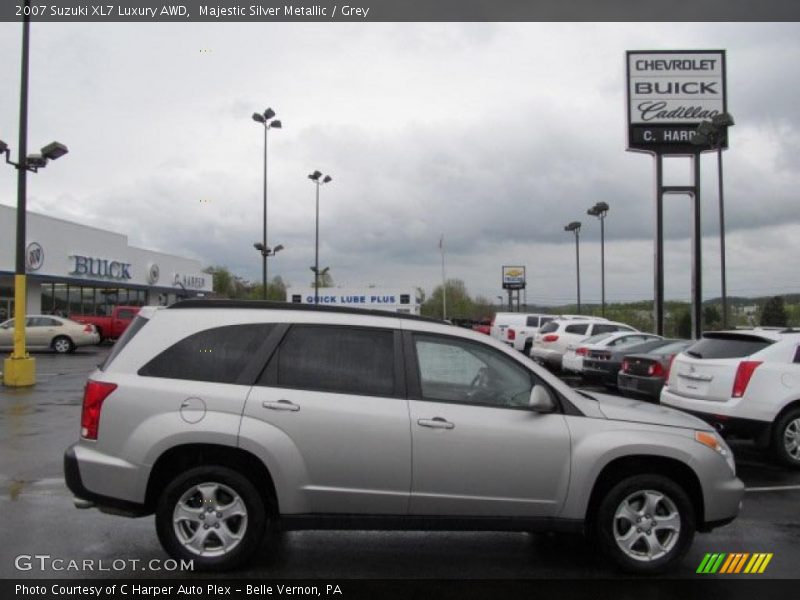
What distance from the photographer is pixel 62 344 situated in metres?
26.3

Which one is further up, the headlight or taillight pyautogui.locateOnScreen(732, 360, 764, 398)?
taillight pyautogui.locateOnScreen(732, 360, 764, 398)

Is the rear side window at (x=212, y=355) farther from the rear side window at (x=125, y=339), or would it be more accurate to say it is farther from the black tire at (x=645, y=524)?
the black tire at (x=645, y=524)

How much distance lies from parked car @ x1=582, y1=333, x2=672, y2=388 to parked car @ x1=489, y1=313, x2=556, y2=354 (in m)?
11.7

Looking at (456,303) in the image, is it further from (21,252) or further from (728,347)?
(728,347)

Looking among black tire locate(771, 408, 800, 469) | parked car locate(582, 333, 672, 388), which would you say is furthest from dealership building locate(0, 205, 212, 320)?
black tire locate(771, 408, 800, 469)

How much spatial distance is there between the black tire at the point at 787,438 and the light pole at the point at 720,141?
15.3 m

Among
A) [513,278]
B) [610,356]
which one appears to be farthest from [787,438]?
[513,278]

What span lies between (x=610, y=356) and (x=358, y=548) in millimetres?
10413

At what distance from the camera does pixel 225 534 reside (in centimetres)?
448

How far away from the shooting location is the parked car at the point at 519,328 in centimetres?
2767

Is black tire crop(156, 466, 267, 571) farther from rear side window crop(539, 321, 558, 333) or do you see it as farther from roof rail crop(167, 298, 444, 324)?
rear side window crop(539, 321, 558, 333)

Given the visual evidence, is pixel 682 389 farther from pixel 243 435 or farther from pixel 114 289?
pixel 114 289

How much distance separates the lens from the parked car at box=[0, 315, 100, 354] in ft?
85.2

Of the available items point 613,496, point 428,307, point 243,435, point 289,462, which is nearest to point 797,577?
point 613,496
